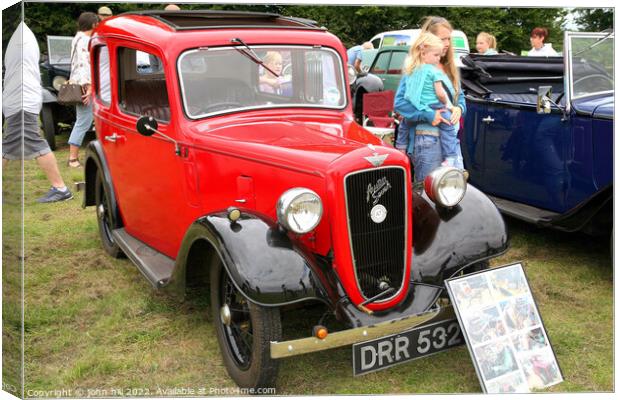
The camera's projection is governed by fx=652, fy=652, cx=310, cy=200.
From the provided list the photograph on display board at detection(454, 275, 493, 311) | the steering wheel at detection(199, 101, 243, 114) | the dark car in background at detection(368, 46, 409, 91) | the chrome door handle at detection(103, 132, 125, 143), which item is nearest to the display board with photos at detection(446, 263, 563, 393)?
the photograph on display board at detection(454, 275, 493, 311)

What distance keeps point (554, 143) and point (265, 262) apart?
294 cm

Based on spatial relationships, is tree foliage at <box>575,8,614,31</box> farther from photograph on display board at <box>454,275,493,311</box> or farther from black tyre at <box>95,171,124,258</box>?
black tyre at <box>95,171,124,258</box>

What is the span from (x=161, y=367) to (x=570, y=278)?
9.36ft

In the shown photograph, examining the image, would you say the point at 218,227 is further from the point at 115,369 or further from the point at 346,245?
the point at 115,369

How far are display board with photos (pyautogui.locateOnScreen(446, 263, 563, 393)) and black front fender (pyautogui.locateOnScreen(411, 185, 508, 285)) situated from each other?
0.58 feet

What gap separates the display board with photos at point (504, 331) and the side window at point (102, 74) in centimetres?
294

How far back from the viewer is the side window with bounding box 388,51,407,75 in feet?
37.8

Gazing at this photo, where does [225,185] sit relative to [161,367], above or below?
above

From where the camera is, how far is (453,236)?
11.1 ft

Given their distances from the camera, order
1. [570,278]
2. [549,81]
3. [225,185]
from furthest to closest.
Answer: [549,81], [570,278], [225,185]

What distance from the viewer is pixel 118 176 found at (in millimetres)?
4758

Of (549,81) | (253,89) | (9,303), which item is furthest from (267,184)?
(549,81)

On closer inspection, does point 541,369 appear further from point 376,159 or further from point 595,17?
point 595,17

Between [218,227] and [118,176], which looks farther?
[118,176]
